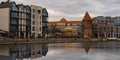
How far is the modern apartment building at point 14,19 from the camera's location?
8844 centimetres

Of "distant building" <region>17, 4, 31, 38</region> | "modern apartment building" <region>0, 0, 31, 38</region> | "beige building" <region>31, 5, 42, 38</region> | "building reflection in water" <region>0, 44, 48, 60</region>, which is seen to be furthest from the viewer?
"beige building" <region>31, 5, 42, 38</region>

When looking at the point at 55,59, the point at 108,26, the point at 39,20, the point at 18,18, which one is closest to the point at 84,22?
the point at 108,26

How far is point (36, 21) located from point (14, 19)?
1443 centimetres

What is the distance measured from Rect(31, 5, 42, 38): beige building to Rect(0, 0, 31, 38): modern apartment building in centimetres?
397

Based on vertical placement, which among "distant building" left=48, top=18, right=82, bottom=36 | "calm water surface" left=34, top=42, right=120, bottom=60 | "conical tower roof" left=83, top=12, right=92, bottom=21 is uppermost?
"conical tower roof" left=83, top=12, right=92, bottom=21

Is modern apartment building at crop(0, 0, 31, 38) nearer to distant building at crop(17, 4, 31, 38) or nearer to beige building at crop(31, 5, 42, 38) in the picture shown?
distant building at crop(17, 4, 31, 38)

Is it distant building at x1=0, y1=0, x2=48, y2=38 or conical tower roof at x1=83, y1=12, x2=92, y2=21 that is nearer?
distant building at x1=0, y1=0, x2=48, y2=38

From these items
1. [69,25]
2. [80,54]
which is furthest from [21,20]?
[69,25]

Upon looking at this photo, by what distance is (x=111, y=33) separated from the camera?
170m

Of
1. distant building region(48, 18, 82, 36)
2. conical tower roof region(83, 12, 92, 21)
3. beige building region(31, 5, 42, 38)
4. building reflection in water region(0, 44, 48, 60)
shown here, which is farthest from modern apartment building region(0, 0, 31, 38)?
distant building region(48, 18, 82, 36)

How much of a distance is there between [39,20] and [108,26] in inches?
3105

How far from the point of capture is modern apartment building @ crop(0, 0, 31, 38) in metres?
88.4

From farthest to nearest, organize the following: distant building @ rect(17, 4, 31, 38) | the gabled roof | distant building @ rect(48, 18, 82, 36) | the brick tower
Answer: distant building @ rect(48, 18, 82, 36) → the brick tower → distant building @ rect(17, 4, 31, 38) → the gabled roof

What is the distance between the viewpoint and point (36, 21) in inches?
4075
